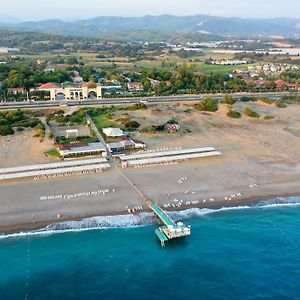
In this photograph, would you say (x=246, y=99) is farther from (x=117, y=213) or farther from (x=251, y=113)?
→ (x=117, y=213)

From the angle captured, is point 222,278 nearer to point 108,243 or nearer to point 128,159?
point 108,243

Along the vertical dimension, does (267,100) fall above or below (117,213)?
below

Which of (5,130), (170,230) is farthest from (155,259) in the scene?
(5,130)

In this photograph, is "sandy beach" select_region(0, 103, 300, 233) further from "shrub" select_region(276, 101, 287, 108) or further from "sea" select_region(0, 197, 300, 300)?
"shrub" select_region(276, 101, 287, 108)

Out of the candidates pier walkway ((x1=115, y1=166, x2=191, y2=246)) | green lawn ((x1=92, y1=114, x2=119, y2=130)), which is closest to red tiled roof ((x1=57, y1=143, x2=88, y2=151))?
green lawn ((x1=92, y1=114, x2=119, y2=130))

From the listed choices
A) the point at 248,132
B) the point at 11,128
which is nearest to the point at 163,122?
the point at 248,132

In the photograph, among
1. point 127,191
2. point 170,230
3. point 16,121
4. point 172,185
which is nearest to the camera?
point 170,230
